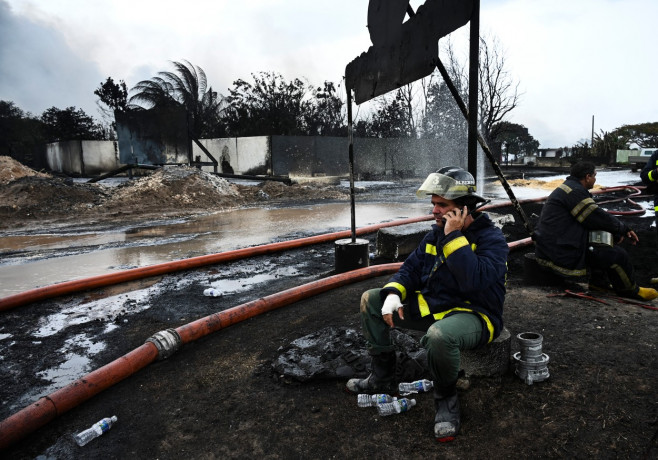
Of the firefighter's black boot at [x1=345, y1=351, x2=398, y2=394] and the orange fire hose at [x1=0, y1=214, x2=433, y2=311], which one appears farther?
the orange fire hose at [x1=0, y1=214, x2=433, y2=311]

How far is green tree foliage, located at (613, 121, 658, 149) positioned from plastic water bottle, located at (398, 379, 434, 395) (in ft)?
155

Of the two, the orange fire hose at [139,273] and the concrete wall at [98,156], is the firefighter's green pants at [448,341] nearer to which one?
the orange fire hose at [139,273]

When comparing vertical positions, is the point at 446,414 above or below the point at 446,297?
below

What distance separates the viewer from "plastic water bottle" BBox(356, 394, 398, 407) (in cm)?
254

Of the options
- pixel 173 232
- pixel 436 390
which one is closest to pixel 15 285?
pixel 173 232

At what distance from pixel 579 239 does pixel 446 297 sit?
8.29 ft

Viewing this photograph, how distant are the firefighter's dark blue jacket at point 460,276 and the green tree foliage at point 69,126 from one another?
32.8m

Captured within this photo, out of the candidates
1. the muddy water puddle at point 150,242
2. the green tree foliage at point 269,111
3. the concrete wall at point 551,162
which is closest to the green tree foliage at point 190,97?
the green tree foliage at point 269,111

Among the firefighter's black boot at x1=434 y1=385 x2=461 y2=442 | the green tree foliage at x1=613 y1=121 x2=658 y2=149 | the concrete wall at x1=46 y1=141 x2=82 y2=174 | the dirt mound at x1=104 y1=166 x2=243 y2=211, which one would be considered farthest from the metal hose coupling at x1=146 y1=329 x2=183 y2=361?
the green tree foliage at x1=613 y1=121 x2=658 y2=149

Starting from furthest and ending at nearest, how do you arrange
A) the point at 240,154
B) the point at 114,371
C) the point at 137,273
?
the point at 240,154 < the point at 137,273 < the point at 114,371

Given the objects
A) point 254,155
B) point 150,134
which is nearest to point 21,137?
point 150,134

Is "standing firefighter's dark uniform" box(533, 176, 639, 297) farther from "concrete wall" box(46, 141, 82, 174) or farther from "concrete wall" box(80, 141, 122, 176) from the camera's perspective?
"concrete wall" box(46, 141, 82, 174)

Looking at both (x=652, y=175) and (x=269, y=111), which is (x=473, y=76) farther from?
(x=269, y=111)

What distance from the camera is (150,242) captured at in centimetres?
776
